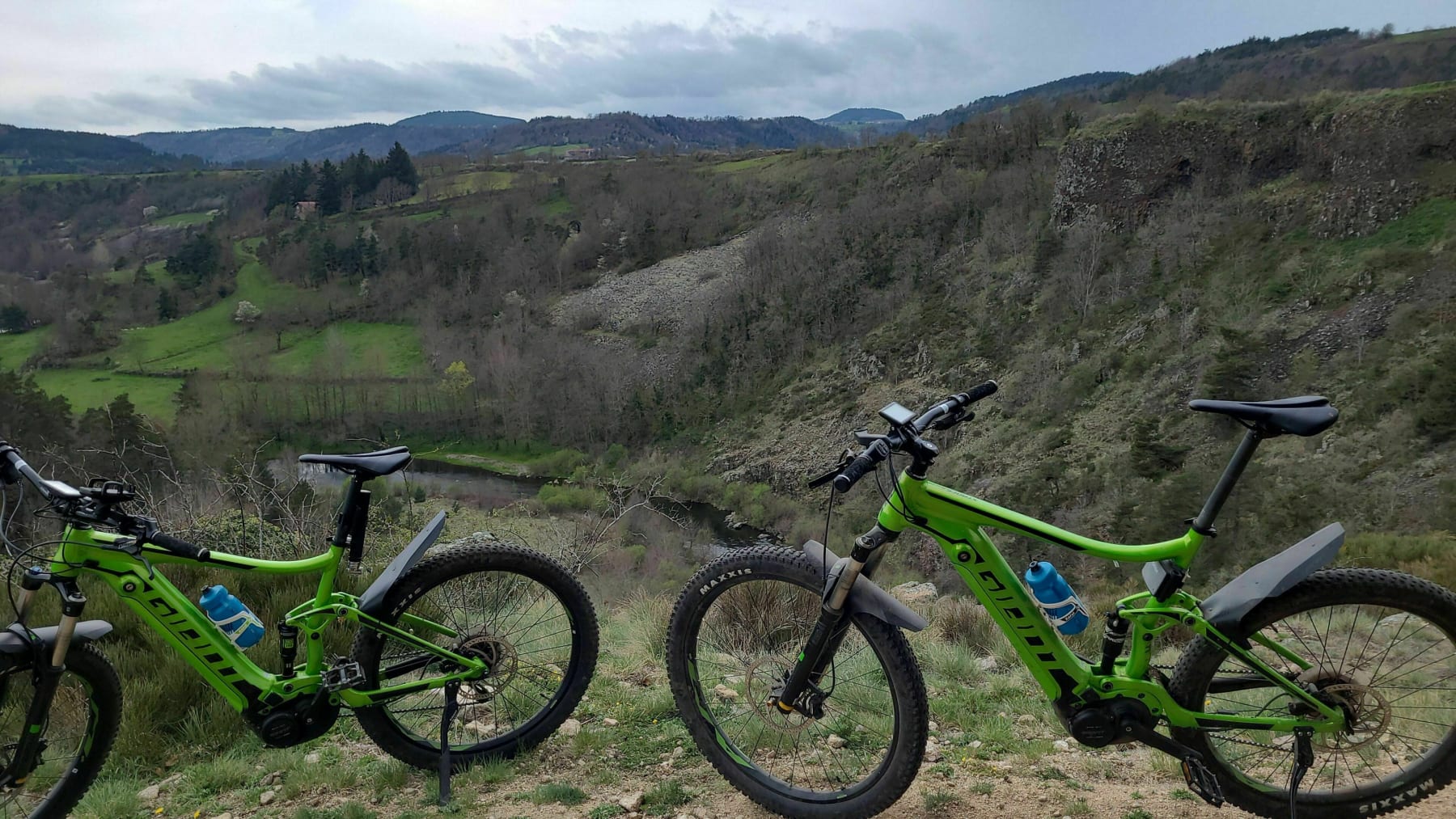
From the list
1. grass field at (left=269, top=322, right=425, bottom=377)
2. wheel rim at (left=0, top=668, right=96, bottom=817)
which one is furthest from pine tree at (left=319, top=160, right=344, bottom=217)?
wheel rim at (left=0, top=668, right=96, bottom=817)

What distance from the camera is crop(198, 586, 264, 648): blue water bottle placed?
9.66ft

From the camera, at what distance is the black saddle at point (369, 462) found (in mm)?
2920

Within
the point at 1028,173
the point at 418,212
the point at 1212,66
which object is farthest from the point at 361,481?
the point at 1212,66

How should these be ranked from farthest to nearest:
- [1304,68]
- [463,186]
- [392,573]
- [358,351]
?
[463,186], [1304,68], [358,351], [392,573]

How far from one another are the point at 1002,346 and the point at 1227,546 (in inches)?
1039

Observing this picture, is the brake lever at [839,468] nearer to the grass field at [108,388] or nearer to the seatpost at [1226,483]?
the seatpost at [1226,483]

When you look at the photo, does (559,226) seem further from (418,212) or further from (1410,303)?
(1410,303)

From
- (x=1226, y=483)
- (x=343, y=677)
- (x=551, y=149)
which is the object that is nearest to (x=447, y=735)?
(x=343, y=677)

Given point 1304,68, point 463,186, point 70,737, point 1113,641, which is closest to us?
point 1113,641

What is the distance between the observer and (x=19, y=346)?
5738 cm

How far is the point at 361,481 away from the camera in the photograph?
295cm

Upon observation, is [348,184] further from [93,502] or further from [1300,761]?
[1300,761]

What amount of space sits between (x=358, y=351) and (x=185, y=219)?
5400 cm

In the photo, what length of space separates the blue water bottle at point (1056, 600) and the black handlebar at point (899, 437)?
562mm
